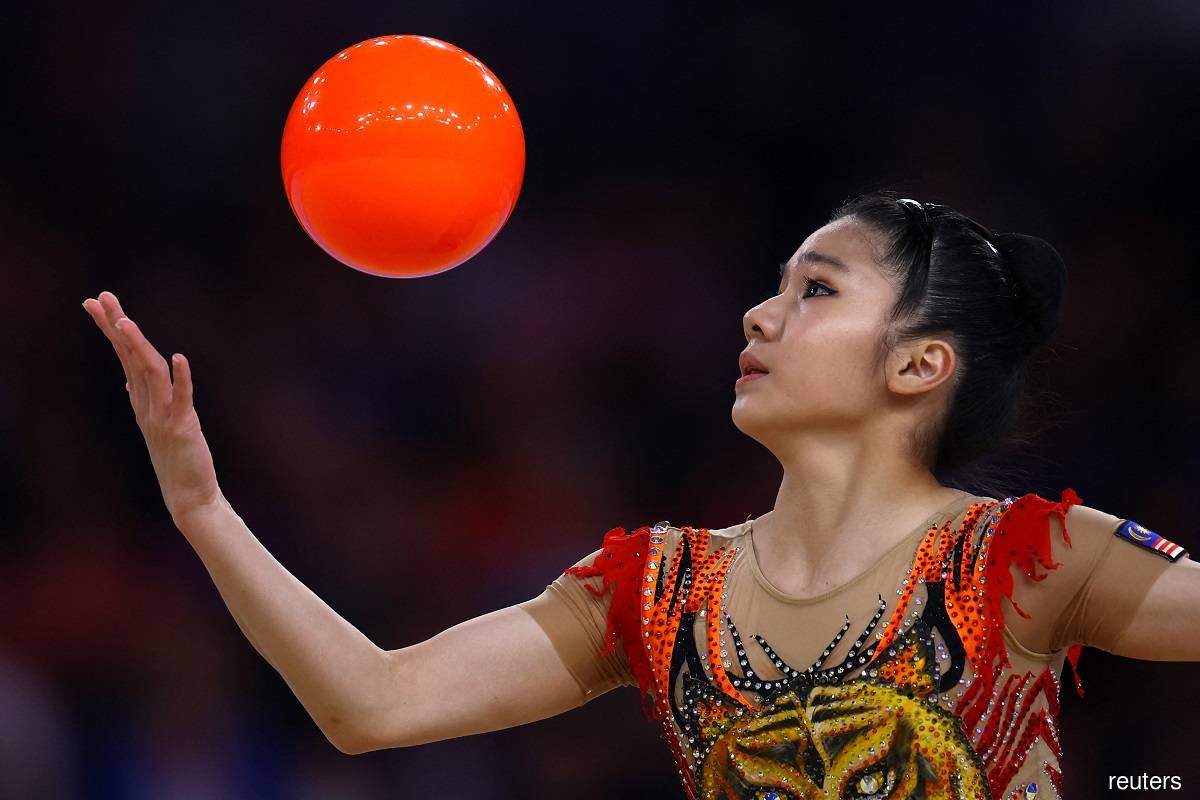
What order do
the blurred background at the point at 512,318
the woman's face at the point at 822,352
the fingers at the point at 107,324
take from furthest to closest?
the blurred background at the point at 512,318 → the woman's face at the point at 822,352 → the fingers at the point at 107,324

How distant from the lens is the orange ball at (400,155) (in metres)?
1.69

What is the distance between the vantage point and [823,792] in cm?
160

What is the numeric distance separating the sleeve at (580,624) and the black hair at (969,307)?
0.47 meters

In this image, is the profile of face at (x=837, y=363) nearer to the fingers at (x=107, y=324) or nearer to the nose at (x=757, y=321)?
the nose at (x=757, y=321)

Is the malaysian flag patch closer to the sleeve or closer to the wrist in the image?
the sleeve

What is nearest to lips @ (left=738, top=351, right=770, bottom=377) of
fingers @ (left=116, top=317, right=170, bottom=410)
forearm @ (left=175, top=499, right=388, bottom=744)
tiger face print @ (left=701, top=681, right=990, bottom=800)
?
tiger face print @ (left=701, top=681, right=990, bottom=800)

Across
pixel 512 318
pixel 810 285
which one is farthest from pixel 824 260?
pixel 512 318

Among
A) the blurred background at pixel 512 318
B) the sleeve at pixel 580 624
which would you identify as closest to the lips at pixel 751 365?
the sleeve at pixel 580 624

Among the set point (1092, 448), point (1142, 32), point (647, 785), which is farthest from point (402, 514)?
point (1142, 32)

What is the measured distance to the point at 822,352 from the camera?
1.77m

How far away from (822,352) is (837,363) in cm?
2

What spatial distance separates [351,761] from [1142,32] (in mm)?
2574

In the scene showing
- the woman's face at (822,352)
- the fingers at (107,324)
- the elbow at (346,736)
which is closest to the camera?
the fingers at (107,324)

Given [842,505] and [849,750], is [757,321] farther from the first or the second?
[849,750]
